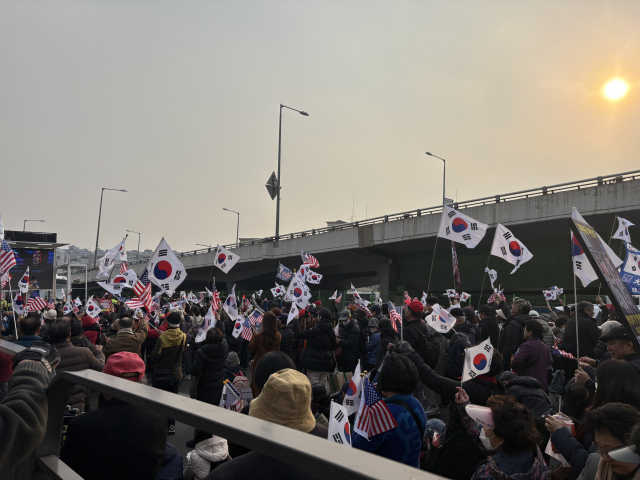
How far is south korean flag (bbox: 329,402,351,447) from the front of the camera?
3422mm

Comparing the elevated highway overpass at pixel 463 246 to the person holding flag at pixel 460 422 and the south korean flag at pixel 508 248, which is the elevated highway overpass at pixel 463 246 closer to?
the south korean flag at pixel 508 248

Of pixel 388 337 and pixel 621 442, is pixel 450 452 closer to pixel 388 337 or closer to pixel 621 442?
pixel 621 442

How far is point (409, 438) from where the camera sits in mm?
3301

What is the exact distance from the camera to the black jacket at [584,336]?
7723mm

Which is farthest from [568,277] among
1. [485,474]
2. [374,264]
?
[485,474]

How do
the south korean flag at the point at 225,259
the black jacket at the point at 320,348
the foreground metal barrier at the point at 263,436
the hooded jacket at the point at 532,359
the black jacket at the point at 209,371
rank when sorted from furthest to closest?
1. the south korean flag at the point at 225,259
2. the black jacket at the point at 320,348
3. the black jacket at the point at 209,371
4. the hooded jacket at the point at 532,359
5. the foreground metal barrier at the point at 263,436

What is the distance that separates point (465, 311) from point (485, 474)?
6141 mm

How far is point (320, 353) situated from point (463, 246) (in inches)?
933

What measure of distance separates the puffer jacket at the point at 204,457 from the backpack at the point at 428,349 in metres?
4.56

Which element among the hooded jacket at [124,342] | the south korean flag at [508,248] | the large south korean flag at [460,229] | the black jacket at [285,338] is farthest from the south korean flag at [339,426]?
the large south korean flag at [460,229]

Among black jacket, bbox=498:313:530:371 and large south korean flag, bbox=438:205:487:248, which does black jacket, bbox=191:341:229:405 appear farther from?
large south korean flag, bbox=438:205:487:248

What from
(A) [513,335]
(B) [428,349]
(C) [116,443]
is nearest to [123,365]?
(C) [116,443]

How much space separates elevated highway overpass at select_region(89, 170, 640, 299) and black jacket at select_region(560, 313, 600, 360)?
1656 centimetres

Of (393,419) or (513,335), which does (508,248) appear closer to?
(513,335)
